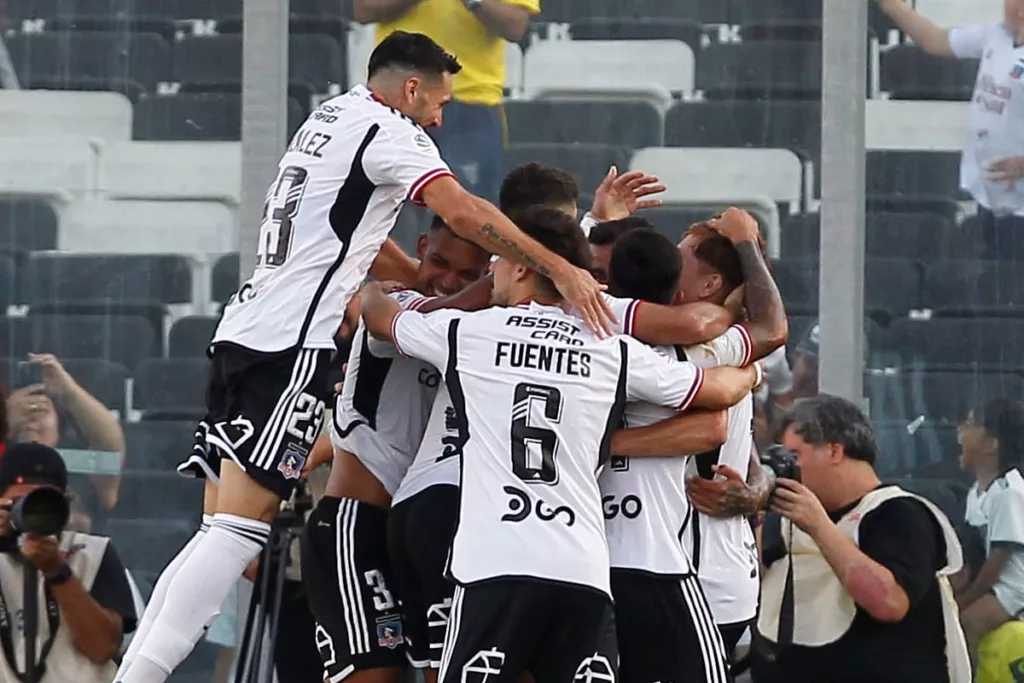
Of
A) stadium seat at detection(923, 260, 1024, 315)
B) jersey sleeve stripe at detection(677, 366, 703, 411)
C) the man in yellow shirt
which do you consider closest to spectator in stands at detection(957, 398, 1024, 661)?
stadium seat at detection(923, 260, 1024, 315)

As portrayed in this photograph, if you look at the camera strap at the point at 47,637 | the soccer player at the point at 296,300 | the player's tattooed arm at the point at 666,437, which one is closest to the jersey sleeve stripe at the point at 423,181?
the soccer player at the point at 296,300

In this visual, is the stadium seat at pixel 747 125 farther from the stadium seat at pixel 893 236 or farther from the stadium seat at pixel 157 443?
the stadium seat at pixel 157 443

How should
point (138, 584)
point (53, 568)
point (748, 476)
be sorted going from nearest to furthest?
point (748, 476) → point (53, 568) → point (138, 584)

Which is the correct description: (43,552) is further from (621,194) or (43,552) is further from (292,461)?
(621,194)

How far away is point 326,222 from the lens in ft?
17.2

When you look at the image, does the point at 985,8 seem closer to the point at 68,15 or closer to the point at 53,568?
the point at 68,15

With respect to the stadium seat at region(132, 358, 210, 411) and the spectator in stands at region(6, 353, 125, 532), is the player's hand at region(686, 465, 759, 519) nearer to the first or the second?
the stadium seat at region(132, 358, 210, 411)

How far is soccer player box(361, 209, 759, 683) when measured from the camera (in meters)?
4.61

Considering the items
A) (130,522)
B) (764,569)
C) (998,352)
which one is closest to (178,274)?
(130,522)

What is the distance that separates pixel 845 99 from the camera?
23.6 ft

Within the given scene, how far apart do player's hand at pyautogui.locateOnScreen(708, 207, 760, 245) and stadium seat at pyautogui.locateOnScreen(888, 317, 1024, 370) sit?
78.8 inches

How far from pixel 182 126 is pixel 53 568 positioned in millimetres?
2132

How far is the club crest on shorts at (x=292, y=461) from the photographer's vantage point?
5.16 metres

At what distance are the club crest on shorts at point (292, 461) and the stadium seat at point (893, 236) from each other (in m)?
2.52
